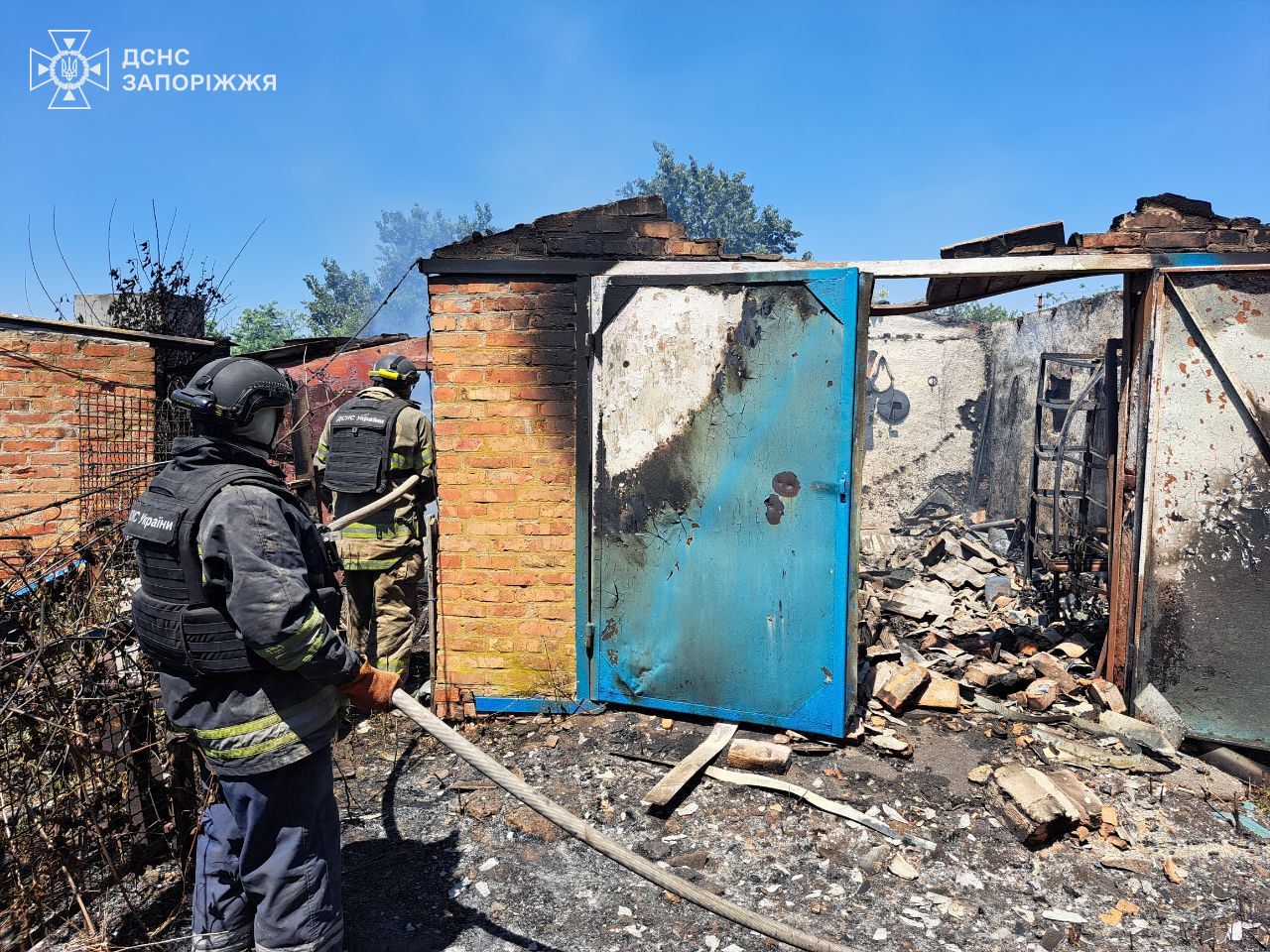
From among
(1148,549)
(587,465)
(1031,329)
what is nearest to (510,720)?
(587,465)

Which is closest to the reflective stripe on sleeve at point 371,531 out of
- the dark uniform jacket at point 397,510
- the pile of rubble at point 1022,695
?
the dark uniform jacket at point 397,510

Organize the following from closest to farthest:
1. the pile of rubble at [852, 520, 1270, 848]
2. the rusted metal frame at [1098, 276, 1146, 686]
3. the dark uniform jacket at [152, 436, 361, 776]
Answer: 1. the dark uniform jacket at [152, 436, 361, 776]
2. the pile of rubble at [852, 520, 1270, 848]
3. the rusted metal frame at [1098, 276, 1146, 686]

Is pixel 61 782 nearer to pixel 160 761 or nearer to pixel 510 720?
pixel 160 761

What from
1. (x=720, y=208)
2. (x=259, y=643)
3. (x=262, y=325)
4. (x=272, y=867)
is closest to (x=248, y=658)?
(x=259, y=643)

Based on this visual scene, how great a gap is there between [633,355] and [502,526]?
46.9 inches

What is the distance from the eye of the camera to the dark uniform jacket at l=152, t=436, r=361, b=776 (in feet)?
6.88

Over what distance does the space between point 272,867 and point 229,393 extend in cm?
142

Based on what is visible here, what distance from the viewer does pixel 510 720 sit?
427cm

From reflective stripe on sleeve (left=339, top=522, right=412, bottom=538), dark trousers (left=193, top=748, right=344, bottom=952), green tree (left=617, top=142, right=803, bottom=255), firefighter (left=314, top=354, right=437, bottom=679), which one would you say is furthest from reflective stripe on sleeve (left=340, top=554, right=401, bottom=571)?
green tree (left=617, top=142, right=803, bottom=255)

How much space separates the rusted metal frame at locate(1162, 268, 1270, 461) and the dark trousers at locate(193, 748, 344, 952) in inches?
178

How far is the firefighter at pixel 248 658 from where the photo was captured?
213 centimetres

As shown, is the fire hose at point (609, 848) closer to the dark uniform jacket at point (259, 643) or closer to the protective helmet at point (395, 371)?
the dark uniform jacket at point (259, 643)

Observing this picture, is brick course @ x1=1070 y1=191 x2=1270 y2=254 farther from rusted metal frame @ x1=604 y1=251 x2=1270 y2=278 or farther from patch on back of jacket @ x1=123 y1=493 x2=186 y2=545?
patch on back of jacket @ x1=123 y1=493 x2=186 y2=545

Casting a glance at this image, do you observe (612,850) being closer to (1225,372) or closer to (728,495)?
(728,495)
